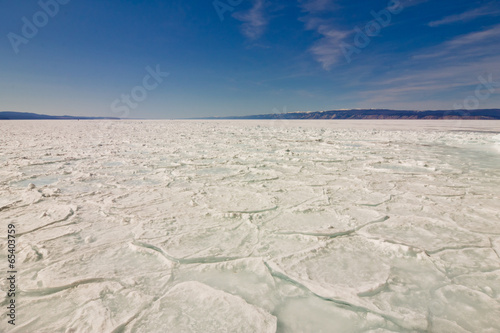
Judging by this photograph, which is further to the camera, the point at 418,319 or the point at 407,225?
the point at 407,225

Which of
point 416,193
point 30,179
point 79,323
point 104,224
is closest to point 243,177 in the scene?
point 104,224

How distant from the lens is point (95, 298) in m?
1.09

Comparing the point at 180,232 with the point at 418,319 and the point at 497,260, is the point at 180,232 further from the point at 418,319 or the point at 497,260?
the point at 497,260

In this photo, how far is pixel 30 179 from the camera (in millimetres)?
3109

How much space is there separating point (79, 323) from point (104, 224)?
3.35 feet

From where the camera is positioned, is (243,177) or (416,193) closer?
(416,193)

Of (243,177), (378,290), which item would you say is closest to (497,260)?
(378,290)

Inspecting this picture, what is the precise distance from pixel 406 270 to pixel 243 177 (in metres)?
2.25

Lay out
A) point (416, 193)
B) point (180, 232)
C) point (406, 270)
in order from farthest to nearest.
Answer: point (416, 193) < point (180, 232) < point (406, 270)

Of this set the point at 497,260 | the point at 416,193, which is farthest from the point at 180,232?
the point at 416,193

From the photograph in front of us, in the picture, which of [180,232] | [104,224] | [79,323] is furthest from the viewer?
[104,224]

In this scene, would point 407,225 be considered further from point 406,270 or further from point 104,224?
point 104,224

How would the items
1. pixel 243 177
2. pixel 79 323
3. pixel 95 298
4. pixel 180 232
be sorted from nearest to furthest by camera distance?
pixel 79 323
pixel 95 298
pixel 180 232
pixel 243 177

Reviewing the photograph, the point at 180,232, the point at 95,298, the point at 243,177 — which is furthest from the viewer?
the point at 243,177
